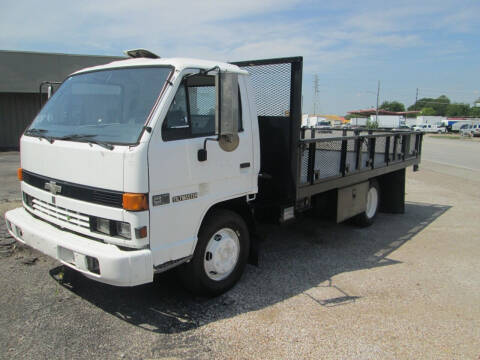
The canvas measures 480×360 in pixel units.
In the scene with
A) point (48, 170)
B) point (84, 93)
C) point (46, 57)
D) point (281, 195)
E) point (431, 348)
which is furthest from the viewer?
point (46, 57)

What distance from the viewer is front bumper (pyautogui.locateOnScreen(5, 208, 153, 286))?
289 cm

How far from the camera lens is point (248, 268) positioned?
15.3 ft

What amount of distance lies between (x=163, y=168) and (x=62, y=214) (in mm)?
1086

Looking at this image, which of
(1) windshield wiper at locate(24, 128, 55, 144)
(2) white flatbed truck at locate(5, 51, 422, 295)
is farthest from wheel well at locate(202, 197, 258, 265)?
(1) windshield wiper at locate(24, 128, 55, 144)

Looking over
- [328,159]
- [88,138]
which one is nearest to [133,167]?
[88,138]

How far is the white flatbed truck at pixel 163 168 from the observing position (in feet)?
9.79

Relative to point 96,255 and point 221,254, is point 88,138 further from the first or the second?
point 221,254

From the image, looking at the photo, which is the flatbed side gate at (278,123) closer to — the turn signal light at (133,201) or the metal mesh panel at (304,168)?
the metal mesh panel at (304,168)

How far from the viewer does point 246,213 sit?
4.14 metres

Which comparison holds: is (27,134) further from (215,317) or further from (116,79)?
(215,317)

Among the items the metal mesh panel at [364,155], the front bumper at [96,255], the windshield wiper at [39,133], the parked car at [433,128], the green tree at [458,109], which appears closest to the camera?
the front bumper at [96,255]

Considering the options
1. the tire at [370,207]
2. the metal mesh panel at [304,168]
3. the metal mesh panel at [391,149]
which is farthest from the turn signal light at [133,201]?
the metal mesh panel at [391,149]

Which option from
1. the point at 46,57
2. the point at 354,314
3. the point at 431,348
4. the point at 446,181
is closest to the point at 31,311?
the point at 354,314

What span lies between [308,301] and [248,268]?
38.9 inches
